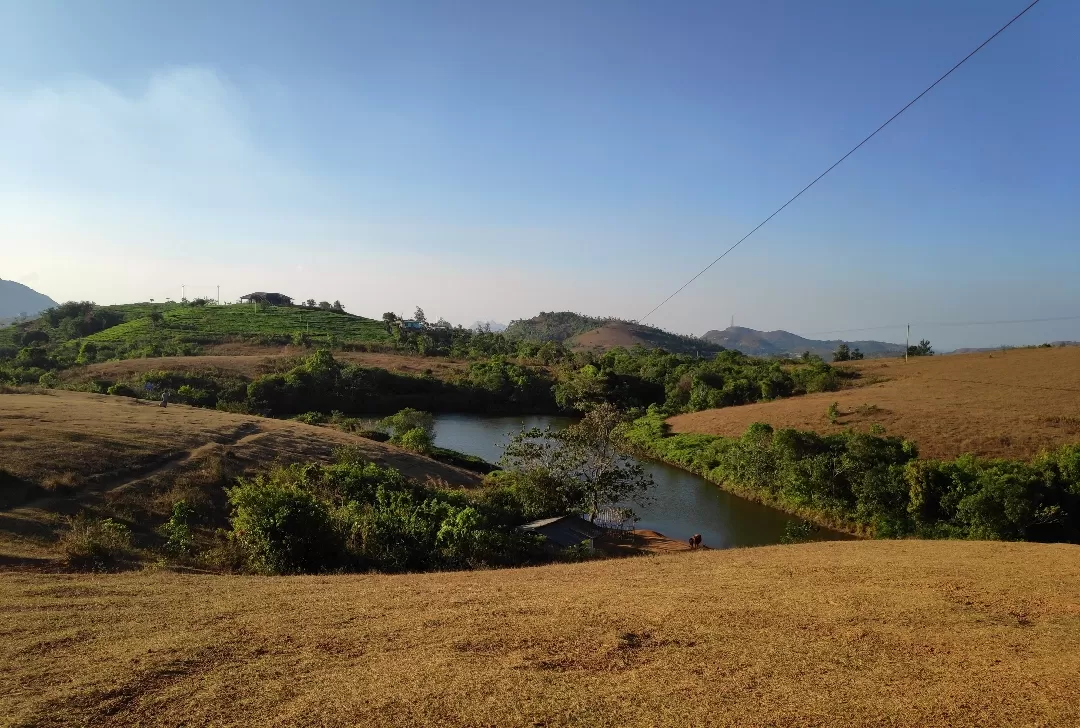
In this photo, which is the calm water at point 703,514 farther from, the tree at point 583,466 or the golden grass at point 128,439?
the golden grass at point 128,439

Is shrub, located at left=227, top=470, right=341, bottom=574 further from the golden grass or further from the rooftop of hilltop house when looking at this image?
the rooftop of hilltop house

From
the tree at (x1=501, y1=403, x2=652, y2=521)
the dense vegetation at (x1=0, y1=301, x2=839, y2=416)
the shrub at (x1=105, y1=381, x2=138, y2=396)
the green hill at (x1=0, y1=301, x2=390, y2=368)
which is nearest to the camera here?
the tree at (x1=501, y1=403, x2=652, y2=521)

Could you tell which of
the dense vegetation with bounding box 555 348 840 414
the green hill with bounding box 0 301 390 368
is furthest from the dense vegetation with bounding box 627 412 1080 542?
the green hill with bounding box 0 301 390 368

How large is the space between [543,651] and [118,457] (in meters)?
16.9

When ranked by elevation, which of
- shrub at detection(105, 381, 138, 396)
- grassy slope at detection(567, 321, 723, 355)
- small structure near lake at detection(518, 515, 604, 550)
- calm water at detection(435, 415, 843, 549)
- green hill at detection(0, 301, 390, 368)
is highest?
grassy slope at detection(567, 321, 723, 355)

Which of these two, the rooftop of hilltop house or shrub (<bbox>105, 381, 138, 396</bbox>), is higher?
the rooftop of hilltop house

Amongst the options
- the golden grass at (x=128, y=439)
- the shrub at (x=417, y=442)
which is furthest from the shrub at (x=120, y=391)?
the shrub at (x=417, y=442)

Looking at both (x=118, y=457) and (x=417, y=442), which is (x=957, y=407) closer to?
(x=417, y=442)

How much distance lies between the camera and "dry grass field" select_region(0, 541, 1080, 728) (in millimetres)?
5570

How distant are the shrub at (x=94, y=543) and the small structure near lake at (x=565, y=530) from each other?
34.6 ft

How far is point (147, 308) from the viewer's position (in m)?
94.4

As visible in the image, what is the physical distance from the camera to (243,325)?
278 ft

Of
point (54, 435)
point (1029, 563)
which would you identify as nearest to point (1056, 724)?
point (1029, 563)

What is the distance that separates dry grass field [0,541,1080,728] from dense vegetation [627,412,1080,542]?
44.2ft
